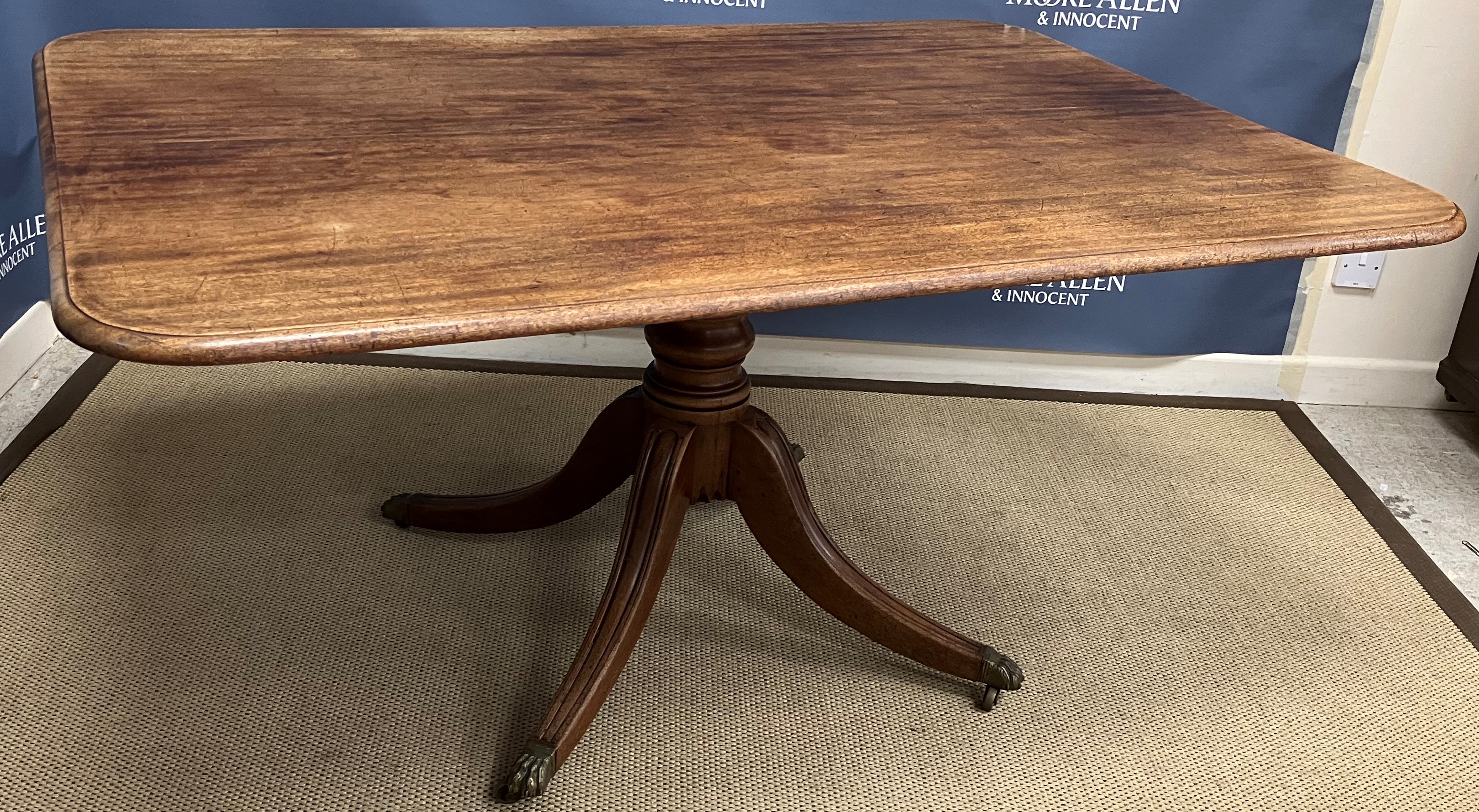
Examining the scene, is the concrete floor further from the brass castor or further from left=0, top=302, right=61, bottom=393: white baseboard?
the brass castor

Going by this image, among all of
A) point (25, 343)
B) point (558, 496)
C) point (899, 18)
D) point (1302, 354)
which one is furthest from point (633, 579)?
point (1302, 354)

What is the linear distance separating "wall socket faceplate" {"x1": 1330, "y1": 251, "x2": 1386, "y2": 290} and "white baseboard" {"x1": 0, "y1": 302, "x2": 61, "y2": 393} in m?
2.36

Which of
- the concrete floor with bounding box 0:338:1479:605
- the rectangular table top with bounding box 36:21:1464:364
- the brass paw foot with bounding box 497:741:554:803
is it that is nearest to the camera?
the rectangular table top with bounding box 36:21:1464:364

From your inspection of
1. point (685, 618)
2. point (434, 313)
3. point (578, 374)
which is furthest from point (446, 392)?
point (434, 313)

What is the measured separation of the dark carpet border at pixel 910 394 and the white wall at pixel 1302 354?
0.02 metres

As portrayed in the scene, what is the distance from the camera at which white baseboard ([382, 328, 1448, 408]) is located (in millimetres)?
2338

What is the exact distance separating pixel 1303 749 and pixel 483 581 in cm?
112

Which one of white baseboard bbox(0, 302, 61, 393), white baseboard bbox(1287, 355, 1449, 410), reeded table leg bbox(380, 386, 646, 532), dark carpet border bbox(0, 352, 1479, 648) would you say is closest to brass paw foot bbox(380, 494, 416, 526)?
reeded table leg bbox(380, 386, 646, 532)

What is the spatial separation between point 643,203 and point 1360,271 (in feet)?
5.78

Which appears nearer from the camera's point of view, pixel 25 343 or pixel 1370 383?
pixel 25 343

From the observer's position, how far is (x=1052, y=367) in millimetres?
2359

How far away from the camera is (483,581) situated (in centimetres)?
170

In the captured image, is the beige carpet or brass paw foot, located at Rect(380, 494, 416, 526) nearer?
the beige carpet

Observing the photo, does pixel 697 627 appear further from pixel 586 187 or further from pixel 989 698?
pixel 586 187
